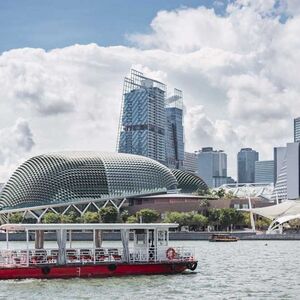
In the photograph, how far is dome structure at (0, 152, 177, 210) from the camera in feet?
552

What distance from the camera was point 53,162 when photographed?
570 ft

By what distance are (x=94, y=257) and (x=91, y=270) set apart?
91cm

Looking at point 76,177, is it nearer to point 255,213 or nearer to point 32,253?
point 255,213

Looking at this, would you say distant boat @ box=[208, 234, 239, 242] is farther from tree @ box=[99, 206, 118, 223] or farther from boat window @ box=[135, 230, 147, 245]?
boat window @ box=[135, 230, 147, 245]

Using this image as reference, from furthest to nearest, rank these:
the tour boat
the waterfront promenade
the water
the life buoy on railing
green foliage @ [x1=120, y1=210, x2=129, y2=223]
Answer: green foliage @ [x1=120, y1=210, x2=129, y2=223], the waterfront promenade, the life buoy on railing, the tour boat, the water

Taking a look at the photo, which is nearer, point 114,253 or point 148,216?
point 114,253

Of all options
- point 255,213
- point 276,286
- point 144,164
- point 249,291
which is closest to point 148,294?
point 249,291

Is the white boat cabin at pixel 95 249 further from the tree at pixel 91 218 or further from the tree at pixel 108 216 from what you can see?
the tree at pixel 108 216

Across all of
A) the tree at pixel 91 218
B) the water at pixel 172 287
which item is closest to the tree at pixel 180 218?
the tree at pixel 91 218

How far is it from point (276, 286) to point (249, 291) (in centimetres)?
299

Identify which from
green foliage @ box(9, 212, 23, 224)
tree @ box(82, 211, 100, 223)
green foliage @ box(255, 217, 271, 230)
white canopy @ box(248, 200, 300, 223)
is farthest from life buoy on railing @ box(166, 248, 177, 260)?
green foliage @ box(9, 212, 23, 224)

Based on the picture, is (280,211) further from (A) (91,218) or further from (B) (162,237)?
(B) (162,237)

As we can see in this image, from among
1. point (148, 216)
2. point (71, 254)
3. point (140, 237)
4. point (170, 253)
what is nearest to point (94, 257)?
point (71, 254)

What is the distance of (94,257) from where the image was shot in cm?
4672
